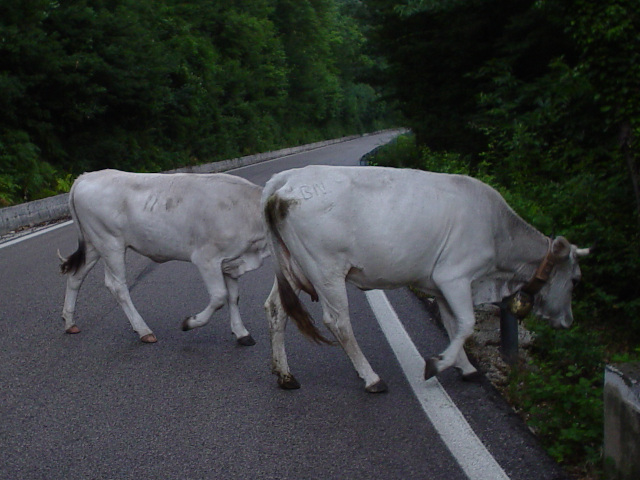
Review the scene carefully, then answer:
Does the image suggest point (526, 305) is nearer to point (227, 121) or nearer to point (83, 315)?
point (83, 315)

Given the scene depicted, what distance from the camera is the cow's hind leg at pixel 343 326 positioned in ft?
17.2

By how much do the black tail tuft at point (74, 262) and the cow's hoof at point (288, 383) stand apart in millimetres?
2889

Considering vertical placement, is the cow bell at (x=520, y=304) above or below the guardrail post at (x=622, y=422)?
below

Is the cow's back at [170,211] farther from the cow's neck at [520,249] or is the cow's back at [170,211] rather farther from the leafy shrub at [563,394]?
the leafy shrub at [563,394]

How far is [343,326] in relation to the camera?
529 centimetres

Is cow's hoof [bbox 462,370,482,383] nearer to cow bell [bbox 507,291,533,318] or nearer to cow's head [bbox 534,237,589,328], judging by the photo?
cow bell [bbox 507,291,533,318]

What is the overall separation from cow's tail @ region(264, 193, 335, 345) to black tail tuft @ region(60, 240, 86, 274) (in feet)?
8.76

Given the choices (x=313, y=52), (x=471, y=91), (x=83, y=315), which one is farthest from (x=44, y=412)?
(x=313, y=52)

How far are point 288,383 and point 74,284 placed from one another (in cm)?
288

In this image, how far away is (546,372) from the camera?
5242mm

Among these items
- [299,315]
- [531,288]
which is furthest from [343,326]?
[531,288]

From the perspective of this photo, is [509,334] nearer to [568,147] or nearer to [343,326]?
[343,326]

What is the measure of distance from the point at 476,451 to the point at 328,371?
175cm

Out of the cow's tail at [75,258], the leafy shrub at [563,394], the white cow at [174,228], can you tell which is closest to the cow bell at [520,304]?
the leafy shrub at [563,394]
